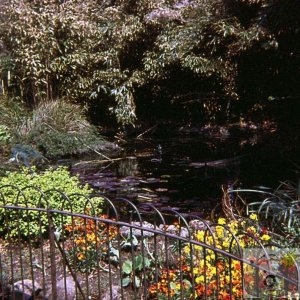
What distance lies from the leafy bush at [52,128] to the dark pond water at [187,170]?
2.22ft

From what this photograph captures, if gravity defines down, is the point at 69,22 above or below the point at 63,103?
above

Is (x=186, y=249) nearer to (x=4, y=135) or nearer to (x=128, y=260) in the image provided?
(x=128, y=260)

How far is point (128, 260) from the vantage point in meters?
4.53

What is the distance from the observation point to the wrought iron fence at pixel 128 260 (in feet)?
10.4

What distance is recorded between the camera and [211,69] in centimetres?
1235

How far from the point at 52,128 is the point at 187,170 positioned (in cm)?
334

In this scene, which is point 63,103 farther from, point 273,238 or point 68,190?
point 273,238

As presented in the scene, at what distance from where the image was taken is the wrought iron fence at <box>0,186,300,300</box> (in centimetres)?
318

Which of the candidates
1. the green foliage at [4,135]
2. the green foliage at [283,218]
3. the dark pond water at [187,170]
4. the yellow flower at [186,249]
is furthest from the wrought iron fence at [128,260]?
the green foliage at [4,135]

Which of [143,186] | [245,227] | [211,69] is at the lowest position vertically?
[143,186]

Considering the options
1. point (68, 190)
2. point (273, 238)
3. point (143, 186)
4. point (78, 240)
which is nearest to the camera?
point (273, 238)

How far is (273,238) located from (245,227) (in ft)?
0.73

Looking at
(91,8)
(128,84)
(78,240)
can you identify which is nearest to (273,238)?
(78,240)

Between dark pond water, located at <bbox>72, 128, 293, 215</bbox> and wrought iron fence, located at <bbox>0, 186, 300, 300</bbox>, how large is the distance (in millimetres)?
1896
